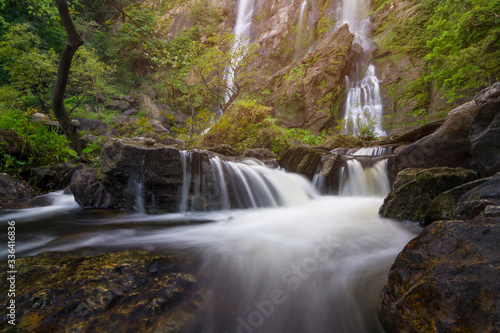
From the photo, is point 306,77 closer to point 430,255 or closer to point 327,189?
point 327,189

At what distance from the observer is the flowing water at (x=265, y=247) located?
1.68m

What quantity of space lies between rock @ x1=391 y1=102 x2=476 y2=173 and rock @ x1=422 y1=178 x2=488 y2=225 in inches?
97.7

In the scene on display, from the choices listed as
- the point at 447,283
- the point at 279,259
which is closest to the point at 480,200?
the point at 447,283

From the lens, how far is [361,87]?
15758 mm

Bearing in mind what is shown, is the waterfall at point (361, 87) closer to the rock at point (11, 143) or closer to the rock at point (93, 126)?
the rock at point (11, 143)

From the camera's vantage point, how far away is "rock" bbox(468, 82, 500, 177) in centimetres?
340

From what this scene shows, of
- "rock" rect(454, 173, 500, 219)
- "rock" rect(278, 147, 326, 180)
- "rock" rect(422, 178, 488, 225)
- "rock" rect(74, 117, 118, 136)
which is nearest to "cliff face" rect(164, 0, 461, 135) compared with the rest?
"rock" rect(278, 147, 326, 180)

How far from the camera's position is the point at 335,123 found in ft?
49.6

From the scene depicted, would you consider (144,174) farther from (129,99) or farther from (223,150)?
(129,99)

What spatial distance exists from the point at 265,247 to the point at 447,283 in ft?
6.07

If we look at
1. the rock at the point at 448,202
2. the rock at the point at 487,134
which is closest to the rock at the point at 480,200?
the rock at the point at 448,202

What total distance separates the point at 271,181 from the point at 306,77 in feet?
42.8

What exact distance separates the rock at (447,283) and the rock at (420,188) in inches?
82.6
